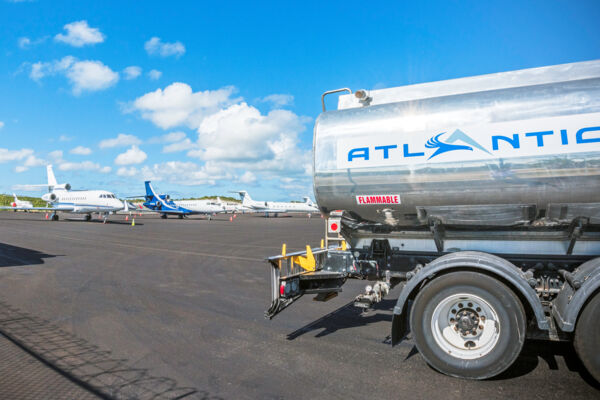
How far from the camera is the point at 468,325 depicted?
14.0 ft

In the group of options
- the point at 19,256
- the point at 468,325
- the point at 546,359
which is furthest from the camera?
the point at 19,256

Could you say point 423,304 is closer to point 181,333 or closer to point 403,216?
point 403,216

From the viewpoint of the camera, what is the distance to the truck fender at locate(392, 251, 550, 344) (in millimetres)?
3980

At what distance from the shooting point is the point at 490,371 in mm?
4098

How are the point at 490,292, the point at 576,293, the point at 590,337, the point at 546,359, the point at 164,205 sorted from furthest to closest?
1. the point at 164,205
2. the point at 546,359
3. the point at 490,292
4. the point at 576,293
5. the point at 590,337

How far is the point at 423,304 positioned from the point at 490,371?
0.94m

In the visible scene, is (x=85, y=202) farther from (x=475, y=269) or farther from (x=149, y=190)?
(x=475, y=269)

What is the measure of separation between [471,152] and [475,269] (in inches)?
51.9

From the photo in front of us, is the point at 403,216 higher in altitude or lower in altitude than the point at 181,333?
higher

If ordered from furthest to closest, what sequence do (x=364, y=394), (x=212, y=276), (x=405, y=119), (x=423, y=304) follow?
(x=212, y=276)
(x=405, y=119)
(x=423, y=304)
(x=364, y=394)

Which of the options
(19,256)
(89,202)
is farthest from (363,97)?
(89,202)

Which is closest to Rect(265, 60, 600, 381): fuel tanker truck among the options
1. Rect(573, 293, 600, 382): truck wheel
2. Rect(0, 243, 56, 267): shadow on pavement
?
Rect(573, 293, 600, 382): truck wheel

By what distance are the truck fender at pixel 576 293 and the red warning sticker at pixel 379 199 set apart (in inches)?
79.0

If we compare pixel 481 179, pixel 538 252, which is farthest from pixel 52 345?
pixel 538 252
